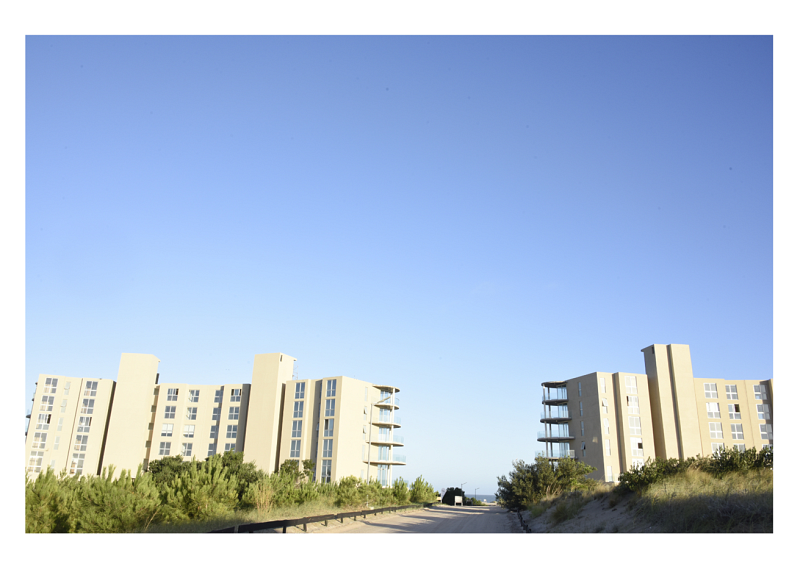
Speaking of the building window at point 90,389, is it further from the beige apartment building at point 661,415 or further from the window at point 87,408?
the beige apartment building at point 661,415

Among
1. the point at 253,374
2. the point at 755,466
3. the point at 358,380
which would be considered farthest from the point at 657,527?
the point at 253,374

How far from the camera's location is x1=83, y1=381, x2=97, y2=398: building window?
6059 cm

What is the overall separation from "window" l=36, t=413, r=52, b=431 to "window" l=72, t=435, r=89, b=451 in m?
3.58

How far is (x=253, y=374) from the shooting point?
60.6 meters

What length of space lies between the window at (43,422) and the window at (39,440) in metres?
0.68

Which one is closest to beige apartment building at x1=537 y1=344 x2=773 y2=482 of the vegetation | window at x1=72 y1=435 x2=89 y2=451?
the vegetation

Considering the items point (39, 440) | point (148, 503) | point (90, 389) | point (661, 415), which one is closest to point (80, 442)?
point (39, 440)

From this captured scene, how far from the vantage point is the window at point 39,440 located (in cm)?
5833

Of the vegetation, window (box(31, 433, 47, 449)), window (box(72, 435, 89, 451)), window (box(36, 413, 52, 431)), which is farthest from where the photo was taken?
window (box(36, 413, 52, 431))

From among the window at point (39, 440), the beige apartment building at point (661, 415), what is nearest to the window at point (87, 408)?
the window at point (39, 440)

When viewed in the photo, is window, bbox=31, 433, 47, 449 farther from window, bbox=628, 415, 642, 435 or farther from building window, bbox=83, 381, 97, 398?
window, bbox=628, 415, 642, 435
